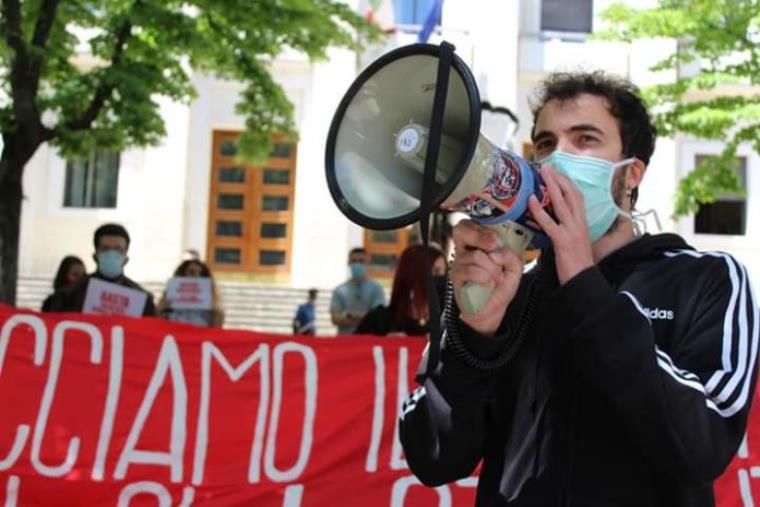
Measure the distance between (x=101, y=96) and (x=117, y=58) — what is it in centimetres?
42

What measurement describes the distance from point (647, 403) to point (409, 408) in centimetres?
56

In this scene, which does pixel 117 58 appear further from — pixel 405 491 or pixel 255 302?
pixel 255 302

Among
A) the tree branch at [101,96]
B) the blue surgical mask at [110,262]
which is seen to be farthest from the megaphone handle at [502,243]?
the tree branch at [101,96]

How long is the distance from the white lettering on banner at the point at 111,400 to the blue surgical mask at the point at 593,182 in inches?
126

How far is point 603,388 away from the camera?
65.4 inches

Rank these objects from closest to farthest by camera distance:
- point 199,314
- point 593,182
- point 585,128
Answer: point 593,182 < point 585,128 < point 199,314

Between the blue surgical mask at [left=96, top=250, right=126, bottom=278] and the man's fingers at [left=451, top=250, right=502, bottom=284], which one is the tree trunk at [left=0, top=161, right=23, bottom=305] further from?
the man's fingers at [left=451, top=250, right=502, bottom=284]

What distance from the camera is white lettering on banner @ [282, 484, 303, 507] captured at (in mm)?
4426

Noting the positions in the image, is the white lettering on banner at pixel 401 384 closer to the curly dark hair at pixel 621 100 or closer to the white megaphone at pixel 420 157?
the curly dark hair at pixel 621 100

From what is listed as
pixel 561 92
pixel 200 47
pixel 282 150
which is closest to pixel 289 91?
pixel 282 150

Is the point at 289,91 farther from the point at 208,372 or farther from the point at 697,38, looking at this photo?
the point at 208,372

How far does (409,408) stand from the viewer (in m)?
2.03

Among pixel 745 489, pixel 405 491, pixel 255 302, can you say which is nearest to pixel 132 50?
pixel 405 491

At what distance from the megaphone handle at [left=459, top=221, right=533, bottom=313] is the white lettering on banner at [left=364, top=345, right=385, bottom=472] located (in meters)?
2.87
